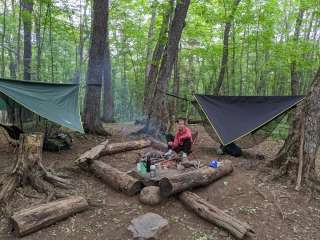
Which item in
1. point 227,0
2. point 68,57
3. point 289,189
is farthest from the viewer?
point 68,57

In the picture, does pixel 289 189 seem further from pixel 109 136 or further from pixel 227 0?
pixel 227 0

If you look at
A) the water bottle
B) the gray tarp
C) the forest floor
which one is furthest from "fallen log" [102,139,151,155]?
the gray tarp

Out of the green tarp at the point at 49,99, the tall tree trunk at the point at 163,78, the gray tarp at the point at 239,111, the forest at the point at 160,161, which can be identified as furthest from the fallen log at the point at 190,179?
the tall tree trunk at the point at 163,78

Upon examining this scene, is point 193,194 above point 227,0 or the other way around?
the other way around

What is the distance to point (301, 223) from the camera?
2633 millimetres

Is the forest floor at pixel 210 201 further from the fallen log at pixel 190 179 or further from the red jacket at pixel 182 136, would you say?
the red jacket at pixel 182 136

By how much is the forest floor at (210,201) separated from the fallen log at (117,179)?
2.9 inches

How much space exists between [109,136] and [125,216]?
288 centimetres

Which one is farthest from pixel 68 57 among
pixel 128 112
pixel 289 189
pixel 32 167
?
pixel 289 189

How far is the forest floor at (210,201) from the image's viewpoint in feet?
7.87

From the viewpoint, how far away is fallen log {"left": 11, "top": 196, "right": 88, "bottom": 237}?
2.22 m

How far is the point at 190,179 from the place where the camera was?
3014mm

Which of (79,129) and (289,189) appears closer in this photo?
(289,189)

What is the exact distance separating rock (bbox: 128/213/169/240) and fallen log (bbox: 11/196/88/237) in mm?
606
